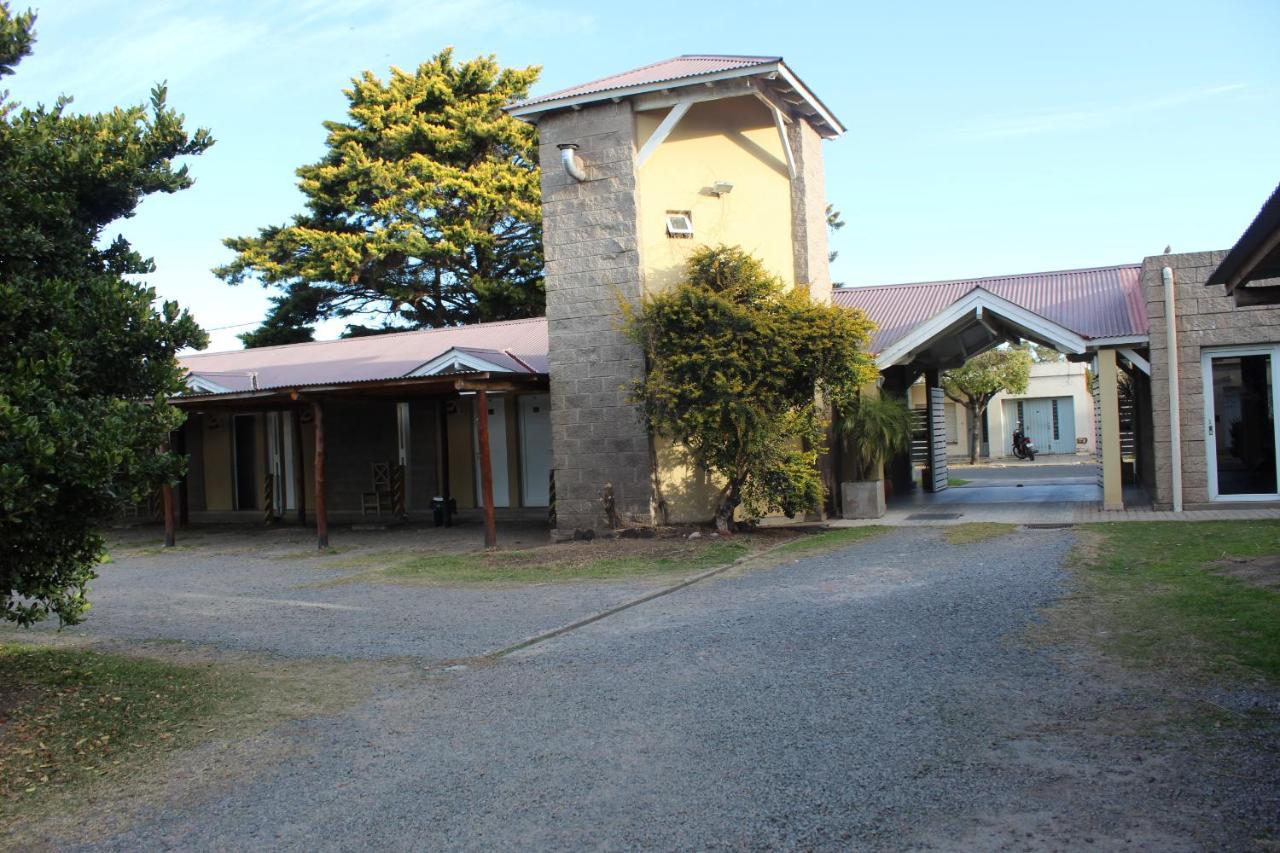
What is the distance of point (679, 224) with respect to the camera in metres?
15.5

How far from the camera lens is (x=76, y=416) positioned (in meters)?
5.61

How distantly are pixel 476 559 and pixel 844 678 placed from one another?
8.16 metres

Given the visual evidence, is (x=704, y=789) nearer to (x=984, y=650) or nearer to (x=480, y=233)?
(x=984, y=650)

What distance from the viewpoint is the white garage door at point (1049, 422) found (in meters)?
38.1

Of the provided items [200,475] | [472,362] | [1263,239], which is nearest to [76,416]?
[1263,239]

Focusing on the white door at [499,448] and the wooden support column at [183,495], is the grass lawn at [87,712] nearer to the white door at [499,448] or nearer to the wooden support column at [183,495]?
the white door at [499,448]

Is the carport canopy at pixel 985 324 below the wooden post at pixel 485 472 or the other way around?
the other way around

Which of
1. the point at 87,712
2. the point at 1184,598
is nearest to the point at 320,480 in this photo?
the point at 87,712

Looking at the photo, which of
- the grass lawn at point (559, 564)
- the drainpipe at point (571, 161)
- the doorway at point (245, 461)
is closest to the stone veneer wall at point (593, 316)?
→ the drainpipe at point (571, 161)

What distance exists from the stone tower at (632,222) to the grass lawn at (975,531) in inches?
144

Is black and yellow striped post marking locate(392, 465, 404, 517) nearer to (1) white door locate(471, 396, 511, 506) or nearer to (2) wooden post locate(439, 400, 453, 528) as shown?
(2) wooden post locate(439, 400, 453, 528)

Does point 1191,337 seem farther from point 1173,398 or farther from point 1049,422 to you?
point 1049,422

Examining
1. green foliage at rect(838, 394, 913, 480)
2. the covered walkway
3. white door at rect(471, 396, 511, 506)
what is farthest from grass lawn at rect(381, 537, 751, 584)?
white door at rect(471, 396, 511, 506)

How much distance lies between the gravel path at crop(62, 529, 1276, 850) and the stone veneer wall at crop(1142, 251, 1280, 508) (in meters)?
8.02
